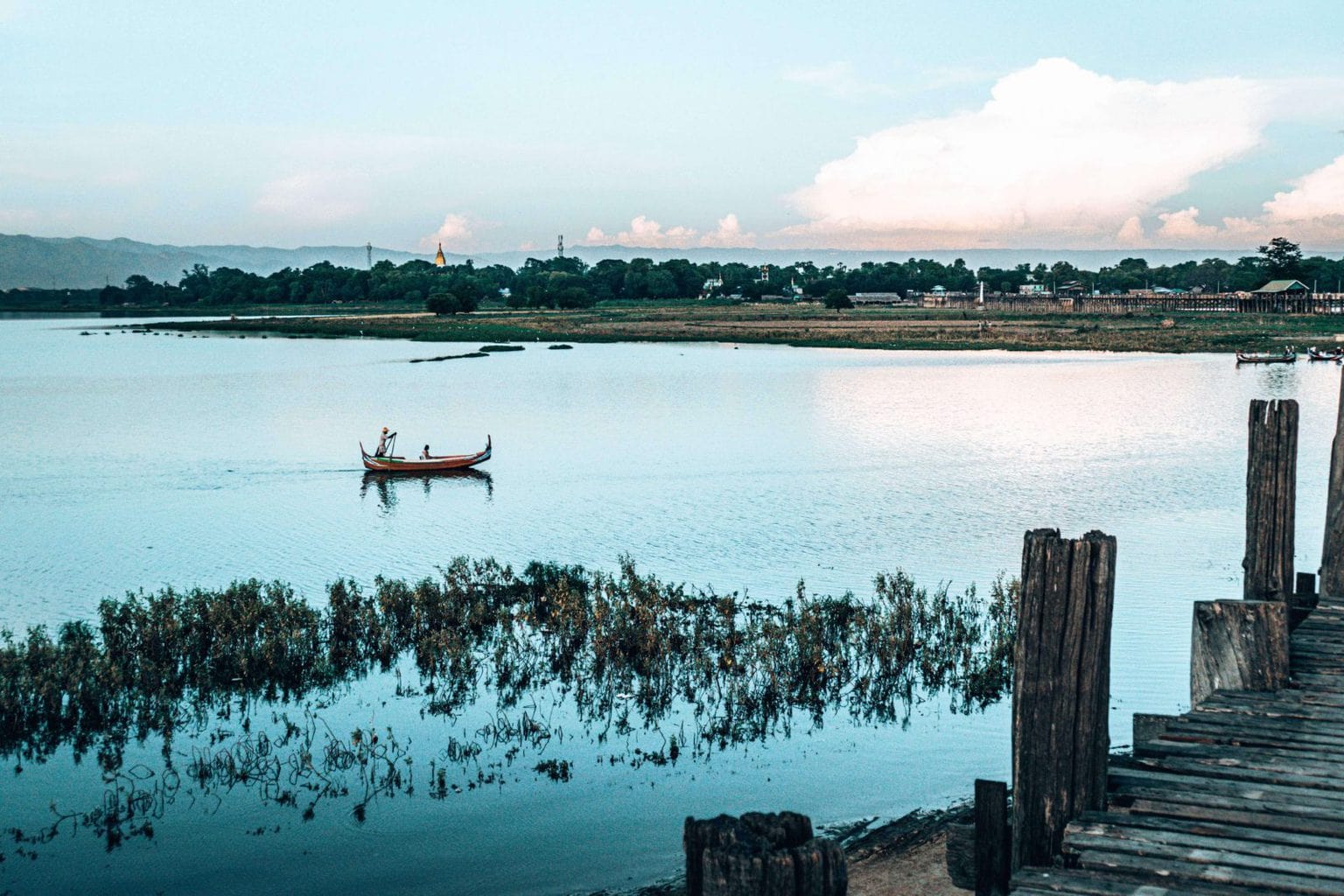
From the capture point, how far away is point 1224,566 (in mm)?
26656

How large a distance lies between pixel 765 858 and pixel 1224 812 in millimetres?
3878

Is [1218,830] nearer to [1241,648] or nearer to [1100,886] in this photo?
[1100,886]

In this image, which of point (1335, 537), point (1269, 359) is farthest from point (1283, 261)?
point (1335, 537)

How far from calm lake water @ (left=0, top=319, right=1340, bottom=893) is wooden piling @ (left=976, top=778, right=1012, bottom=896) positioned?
5870 mm

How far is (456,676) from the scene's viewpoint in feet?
62.2

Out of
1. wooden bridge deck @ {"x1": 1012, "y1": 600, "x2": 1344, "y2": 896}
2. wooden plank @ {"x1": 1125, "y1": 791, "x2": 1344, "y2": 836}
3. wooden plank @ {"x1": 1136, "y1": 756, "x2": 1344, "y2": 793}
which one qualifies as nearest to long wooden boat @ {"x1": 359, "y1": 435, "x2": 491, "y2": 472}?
wooden bridge deck @ {"x1": 1012, "y1": 600, "x2": 1344, "y2": 896}

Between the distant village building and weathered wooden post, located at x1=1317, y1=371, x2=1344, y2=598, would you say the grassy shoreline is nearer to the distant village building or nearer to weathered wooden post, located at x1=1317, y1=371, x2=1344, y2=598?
the distant village building

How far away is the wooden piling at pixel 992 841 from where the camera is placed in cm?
752

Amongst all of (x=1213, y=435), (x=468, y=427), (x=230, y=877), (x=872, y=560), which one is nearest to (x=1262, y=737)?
(x=230, y=877)

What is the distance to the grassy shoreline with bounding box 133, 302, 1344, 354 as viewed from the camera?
11369 cm

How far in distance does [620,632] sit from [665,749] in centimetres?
363

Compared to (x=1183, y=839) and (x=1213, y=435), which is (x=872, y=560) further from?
(x=1213, y=435)

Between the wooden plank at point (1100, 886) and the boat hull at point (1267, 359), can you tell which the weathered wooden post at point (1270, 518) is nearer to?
the wooden plank at point (1100, 886)

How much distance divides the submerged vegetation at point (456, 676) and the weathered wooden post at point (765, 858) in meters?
10.3
